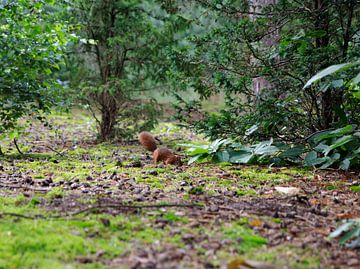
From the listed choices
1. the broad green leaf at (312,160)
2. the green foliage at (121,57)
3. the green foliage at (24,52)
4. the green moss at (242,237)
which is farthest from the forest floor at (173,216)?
the green foliage at (121,57)

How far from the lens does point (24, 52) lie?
485cm

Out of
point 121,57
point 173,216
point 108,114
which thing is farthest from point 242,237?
point 121,57

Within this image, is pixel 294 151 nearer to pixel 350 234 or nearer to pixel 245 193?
pixel 245 193

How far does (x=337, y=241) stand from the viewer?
2.51 meters

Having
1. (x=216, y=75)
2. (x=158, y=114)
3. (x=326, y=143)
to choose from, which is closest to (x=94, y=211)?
(x=216, y=75)

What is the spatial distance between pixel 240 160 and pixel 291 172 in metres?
0.70

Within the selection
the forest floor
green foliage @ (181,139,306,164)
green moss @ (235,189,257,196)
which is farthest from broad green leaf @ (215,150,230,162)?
green moss @ (235,189,257,196)

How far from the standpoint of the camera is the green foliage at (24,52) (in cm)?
472

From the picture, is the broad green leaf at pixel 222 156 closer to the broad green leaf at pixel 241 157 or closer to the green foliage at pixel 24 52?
the broad green leaf at pixel 241 157

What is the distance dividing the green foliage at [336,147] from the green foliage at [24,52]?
115 inches

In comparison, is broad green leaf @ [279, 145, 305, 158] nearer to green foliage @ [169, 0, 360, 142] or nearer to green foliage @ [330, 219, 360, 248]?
green foliage @ [169, 0, 360, 142]

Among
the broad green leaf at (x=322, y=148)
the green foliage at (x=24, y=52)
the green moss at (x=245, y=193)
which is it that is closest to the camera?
the green moss at (x=245, y=193)

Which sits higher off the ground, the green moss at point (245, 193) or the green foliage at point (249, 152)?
the green foliage at point (249, 152)

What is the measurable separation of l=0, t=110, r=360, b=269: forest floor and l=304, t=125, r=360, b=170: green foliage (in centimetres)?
14
